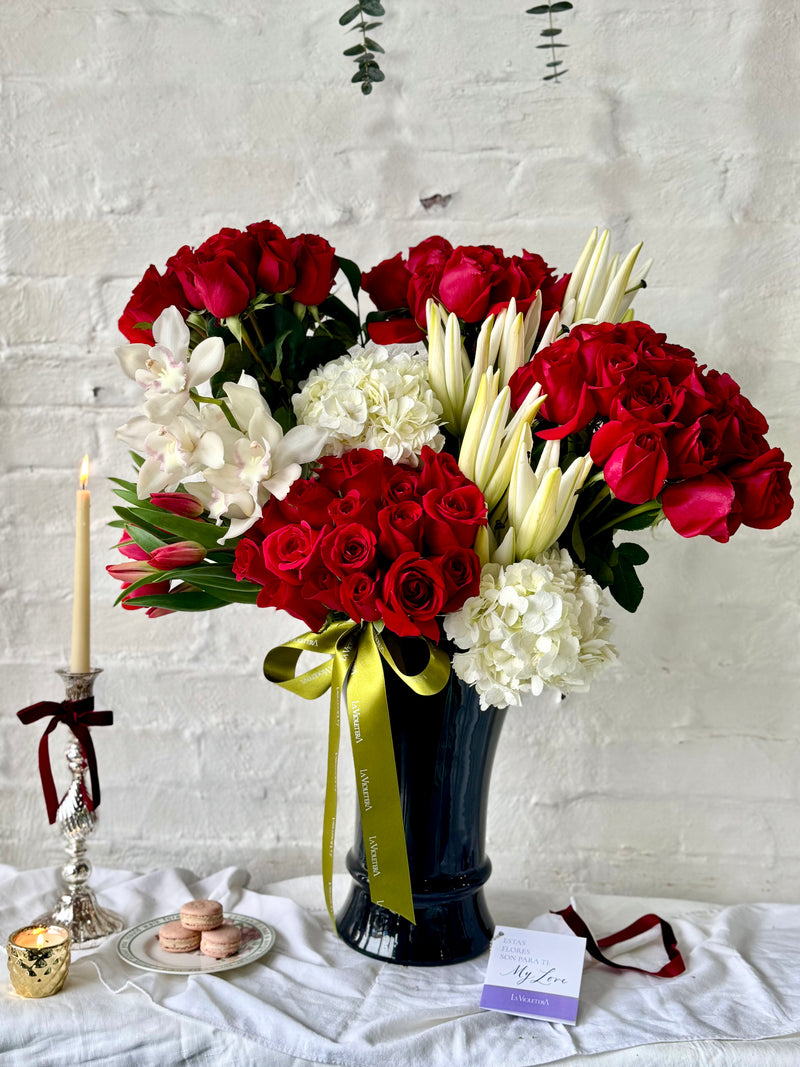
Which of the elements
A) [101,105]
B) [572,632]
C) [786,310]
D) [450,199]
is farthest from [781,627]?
[101,105]

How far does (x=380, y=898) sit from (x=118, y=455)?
0.61 m

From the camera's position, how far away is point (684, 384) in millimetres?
693

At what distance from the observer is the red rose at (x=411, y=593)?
0.68 m

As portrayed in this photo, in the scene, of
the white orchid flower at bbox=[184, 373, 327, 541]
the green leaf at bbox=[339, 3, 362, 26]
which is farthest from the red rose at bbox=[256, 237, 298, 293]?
the green leaf at bbox=[339, 3, 362, 26]

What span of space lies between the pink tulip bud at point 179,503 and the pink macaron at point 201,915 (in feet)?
1.28

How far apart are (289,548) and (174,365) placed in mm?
165

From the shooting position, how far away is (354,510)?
2.28 ft

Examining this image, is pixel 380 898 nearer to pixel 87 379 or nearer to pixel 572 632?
pixel 572 632

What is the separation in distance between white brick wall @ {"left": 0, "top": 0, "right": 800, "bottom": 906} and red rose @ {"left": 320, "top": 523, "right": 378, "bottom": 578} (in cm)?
49

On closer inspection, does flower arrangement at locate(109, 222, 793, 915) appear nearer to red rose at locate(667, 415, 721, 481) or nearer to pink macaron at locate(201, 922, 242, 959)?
red rose at locate(667, 415, 721, 481)

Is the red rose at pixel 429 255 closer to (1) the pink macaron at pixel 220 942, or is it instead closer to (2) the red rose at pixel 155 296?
(2) the red rose at pixel 155 296

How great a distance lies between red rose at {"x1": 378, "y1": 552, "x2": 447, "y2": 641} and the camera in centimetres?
68

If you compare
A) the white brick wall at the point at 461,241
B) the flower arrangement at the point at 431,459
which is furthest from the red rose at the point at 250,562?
the white brick wall at the point at 461,241

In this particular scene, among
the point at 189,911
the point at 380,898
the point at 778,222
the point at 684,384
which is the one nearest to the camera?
the point at 684,384
